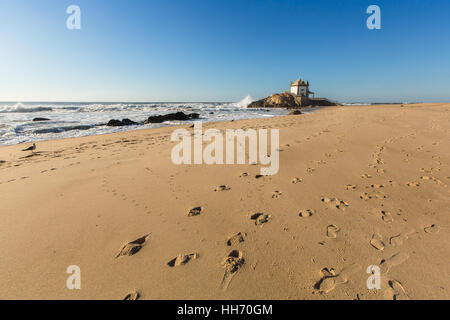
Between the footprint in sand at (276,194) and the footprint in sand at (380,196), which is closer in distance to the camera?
the footprint in sand at (380,196)

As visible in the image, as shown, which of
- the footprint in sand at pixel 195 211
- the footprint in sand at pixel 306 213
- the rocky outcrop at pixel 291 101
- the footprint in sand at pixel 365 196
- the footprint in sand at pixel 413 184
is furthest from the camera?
the rocky outcrop at pixel 291 101

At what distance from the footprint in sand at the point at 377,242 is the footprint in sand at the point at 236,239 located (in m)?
1.46

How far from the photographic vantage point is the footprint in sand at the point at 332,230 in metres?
2.24

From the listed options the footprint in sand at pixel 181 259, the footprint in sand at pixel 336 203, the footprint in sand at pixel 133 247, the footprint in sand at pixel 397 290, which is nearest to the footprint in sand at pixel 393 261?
the footprint in sand at pixel 397 290

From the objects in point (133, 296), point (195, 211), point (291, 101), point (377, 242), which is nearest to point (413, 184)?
point (377, 242)

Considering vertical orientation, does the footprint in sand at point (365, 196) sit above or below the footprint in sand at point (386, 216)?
above

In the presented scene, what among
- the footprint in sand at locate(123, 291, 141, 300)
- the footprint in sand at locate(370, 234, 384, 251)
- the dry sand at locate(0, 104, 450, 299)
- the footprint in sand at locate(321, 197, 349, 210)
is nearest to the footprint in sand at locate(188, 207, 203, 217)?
the dry sand at locate(0, 104, 450, 299)

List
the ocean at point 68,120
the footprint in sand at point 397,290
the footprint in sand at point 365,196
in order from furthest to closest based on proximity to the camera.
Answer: the ocean at point 68,120 → the footprint in sand at point 365,196 → the footprint in sand at point 397,290

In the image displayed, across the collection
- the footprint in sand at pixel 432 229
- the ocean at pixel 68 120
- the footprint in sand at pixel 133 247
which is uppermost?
the ocean at pixel 68 120

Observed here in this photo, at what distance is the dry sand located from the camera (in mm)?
1707

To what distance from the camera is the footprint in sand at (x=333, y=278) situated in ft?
5.43

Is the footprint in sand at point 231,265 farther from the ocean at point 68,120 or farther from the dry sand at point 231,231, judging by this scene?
the ocean at point 68,120

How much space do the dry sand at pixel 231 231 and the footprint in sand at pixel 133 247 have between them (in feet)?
0.05
